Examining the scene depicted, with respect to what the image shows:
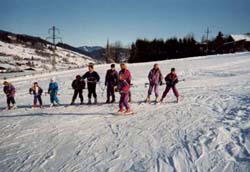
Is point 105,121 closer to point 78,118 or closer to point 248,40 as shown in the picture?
point 78,118

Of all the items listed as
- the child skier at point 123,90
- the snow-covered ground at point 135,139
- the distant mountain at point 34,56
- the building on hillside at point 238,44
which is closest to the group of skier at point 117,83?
the child skier at point 123,90

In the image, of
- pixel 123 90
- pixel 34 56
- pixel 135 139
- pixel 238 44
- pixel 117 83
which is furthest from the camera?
pixel 34 56

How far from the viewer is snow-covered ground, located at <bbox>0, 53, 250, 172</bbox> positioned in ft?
25.1

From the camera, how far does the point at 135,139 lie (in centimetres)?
944

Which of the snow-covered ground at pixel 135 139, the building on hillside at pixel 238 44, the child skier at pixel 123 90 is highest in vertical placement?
the building on hillside at pixel 238 44

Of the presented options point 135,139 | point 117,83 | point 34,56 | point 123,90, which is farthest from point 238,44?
point 34,56

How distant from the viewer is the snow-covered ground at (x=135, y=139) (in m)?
7.64

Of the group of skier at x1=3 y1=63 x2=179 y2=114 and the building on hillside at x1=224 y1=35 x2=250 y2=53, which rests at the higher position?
the building on hillside at x1=224 y1=35 x2=250 y2=53

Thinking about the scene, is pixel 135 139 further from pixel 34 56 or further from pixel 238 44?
pixel 34 56

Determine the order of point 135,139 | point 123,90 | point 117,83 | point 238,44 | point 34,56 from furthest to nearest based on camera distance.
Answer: point 34,56, point 238,44, point 117,83, point 123,90, point 135,139

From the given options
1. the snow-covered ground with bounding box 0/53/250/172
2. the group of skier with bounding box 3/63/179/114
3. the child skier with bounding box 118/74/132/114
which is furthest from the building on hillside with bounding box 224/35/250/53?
the child skier with bounding box 118/74/132/114

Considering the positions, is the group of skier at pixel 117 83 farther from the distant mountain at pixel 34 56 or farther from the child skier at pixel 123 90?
the distant mountain at pixel 34 56

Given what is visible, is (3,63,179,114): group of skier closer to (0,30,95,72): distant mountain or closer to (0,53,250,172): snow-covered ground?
(0,53,250,172): snow-covered ground

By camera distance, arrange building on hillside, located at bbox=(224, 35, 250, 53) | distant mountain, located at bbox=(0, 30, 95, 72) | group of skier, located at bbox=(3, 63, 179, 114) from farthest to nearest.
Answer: distant mountain, located at bbox=(0, 30, 95, 72) → building on hillside, located at bbox=(224, 35, 250, 53) → group of skier, located at bbox=(3, 63, 179, 114)
